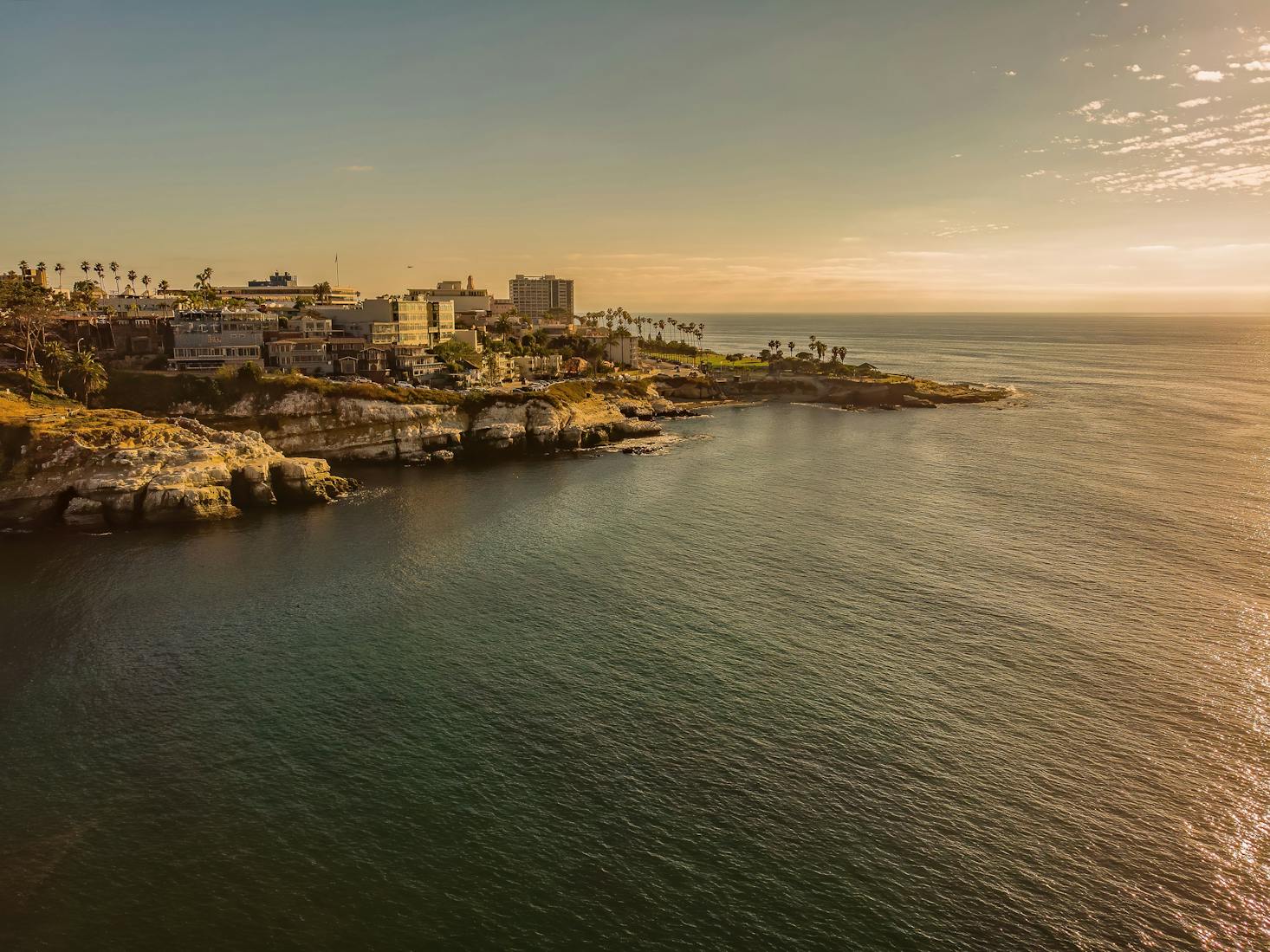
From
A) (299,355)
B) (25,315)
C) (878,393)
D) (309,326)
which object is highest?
(25,315)

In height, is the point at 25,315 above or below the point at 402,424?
above

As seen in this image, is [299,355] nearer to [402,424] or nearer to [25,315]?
[402,424]

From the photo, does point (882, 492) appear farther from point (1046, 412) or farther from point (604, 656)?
point (1046, 412)

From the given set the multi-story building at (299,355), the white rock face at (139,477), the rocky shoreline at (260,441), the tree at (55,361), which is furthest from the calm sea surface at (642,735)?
the multi-story building at (299,355)

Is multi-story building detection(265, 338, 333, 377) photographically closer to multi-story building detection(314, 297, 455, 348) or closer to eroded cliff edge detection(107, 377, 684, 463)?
multi-story building detection(314, 297, 455, 348)

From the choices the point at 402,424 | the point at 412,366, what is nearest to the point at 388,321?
the point at 412,366

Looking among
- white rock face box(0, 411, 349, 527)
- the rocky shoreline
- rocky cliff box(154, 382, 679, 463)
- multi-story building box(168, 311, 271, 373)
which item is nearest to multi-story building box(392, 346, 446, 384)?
the rocky shoreline

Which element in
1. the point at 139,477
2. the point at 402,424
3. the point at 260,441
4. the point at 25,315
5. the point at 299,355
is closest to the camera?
the point at 139,477

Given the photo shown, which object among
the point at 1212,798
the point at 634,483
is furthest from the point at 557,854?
the point at 634,483
